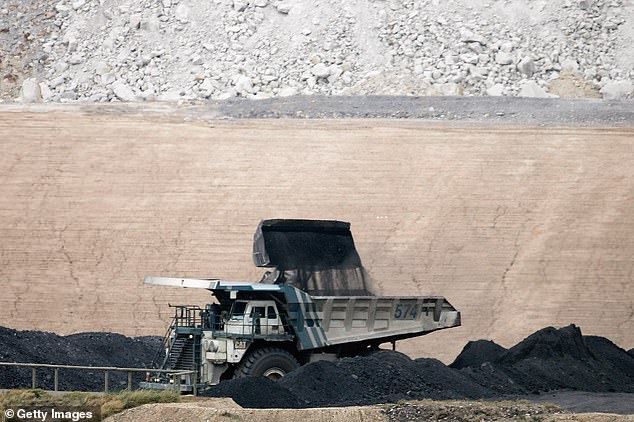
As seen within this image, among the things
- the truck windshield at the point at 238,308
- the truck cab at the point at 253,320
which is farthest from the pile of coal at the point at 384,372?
the truck windshield at the point at 238,308

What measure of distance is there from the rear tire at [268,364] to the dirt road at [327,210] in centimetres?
767

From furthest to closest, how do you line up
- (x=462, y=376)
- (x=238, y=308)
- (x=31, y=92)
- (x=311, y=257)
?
(x=31, y=92) < (x=311, y=257) < (x=462, y=376) < (x=238, y=308)

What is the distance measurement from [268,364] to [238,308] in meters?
1.10

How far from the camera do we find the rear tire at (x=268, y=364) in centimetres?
2452

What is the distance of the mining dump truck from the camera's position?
24.6m

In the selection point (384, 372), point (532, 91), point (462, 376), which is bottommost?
point (462, 376)

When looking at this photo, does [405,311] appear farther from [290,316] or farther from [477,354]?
[477,354]

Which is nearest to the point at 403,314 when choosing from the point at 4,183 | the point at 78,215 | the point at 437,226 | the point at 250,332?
the point at 250,332

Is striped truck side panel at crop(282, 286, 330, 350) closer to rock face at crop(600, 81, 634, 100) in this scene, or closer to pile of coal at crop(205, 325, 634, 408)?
pile of coal at crop(205, 325, 634, 408)

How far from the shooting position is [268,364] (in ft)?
81.5

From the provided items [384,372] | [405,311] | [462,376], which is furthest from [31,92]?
[384,372]

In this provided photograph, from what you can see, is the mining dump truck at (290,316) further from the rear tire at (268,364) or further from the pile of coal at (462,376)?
the pile of coal at (462,376)

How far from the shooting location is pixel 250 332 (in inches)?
973

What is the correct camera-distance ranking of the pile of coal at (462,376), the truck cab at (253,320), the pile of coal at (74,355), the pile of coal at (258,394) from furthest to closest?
the truck cab at (253,320) → the pile of coal at (74,355) → the pile of coal at (462,376) → the pile of coal at (258,394)
